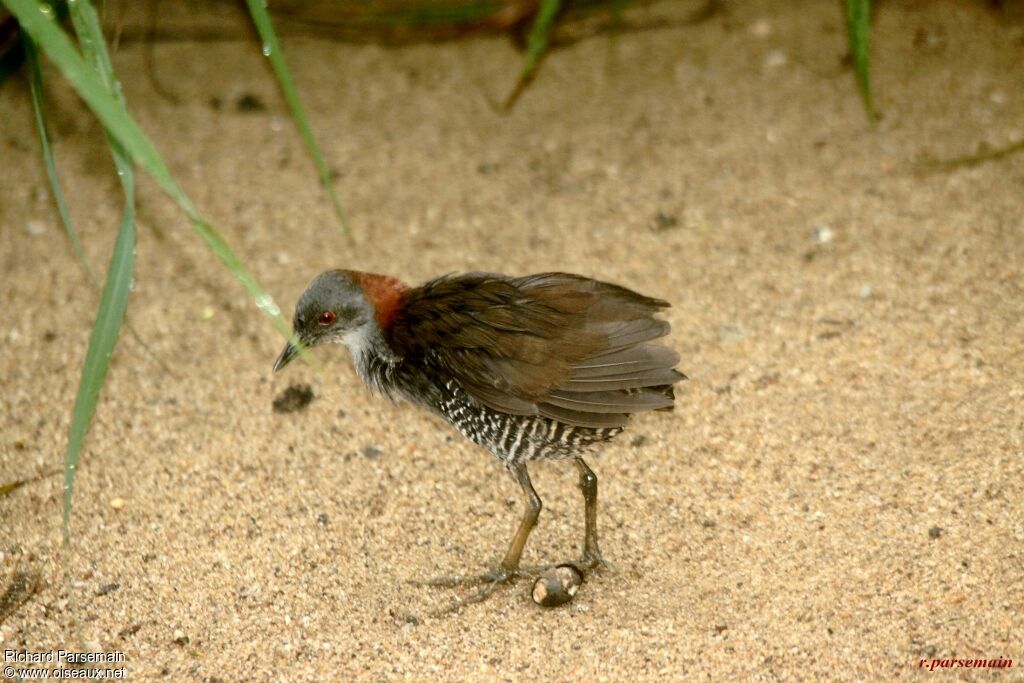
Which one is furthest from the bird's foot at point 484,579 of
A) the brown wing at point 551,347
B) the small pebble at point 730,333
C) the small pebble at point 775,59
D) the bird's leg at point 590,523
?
the small pebble at point 775,59

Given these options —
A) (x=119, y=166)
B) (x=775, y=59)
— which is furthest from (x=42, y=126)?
(x=775, y=59)

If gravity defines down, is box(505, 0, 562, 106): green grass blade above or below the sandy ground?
above

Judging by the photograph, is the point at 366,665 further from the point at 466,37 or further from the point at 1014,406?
the point at 466,37

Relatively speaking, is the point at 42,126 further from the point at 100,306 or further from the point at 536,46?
the point at 536,46

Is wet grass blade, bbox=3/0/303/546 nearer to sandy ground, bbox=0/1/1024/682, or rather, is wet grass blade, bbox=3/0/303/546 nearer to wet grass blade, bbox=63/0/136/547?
wet grass blade, bbox=63/0/136/547

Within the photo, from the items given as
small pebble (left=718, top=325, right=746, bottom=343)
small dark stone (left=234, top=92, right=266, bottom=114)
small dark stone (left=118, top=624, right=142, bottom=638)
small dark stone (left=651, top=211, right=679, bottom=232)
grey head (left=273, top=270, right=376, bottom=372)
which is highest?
grey head (left=273, top=270, right=376, bottom=372)

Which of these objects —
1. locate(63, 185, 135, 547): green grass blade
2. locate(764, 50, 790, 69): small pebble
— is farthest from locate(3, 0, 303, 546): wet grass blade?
locate(764, 50, 790, 69): small pebble
